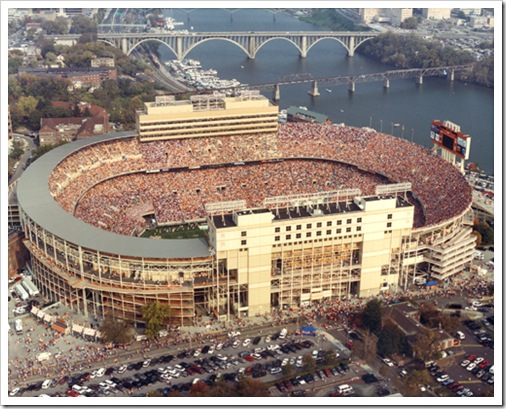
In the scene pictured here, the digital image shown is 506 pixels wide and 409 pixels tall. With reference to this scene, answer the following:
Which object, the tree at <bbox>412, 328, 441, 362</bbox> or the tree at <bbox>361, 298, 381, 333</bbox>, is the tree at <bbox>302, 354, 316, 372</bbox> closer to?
the tree at <bbox>361, 298, 381, 333</bbox>

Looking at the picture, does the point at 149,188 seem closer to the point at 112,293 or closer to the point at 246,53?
the point at 112,293

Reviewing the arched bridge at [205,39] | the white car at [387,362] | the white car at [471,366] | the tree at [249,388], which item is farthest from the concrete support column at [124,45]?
the white car at [471,366]

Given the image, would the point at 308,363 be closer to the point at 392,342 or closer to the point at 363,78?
the point at 392,342

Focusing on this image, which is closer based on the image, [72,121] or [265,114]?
[265,114]

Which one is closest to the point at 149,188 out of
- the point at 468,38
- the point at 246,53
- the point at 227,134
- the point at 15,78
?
the point at 227,134

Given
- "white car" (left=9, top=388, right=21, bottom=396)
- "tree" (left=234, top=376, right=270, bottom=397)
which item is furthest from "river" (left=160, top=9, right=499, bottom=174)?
"white car" (left=9, top=388, right=21, bottom=396)

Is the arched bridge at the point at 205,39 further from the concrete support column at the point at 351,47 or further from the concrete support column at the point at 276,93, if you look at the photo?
the concrete support column at the point at 276,93
